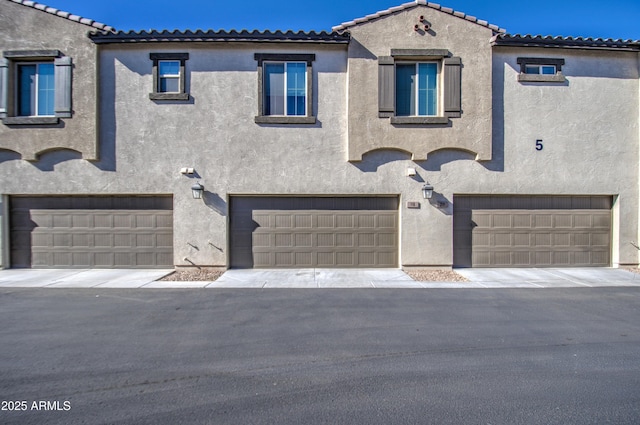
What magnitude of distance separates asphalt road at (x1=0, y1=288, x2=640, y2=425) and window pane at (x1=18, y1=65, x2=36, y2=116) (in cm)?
633

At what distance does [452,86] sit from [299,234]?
6.32 m

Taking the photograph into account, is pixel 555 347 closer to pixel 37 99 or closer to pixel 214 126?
pixel 214 126

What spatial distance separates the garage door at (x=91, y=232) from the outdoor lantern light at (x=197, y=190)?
3.27 feet

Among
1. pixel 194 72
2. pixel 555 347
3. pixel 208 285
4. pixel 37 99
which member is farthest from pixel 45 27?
pixel 555 347

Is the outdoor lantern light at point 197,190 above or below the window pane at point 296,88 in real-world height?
below

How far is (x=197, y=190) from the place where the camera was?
1009cm

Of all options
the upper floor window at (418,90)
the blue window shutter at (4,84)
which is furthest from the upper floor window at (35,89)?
the upper floor window at (418,90)

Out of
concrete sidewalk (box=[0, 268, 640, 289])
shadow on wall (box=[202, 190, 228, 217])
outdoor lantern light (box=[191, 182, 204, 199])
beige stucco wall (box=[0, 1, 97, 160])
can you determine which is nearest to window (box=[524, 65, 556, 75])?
concrete sidewalk (box=[0, 268, 640, 289])

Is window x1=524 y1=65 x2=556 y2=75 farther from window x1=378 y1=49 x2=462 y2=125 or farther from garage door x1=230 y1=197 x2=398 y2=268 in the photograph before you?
garage door x1=230 y1=197 x2=398 y2=268

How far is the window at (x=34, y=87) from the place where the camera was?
33.1ft

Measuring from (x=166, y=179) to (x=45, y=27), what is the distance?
18.6 feet

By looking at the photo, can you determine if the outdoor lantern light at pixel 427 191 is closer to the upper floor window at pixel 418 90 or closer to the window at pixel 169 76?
the upper floor window at pixel 418 90

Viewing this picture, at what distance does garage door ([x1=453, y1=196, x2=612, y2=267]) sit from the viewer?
1062 cm

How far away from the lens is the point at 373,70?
401 inches
